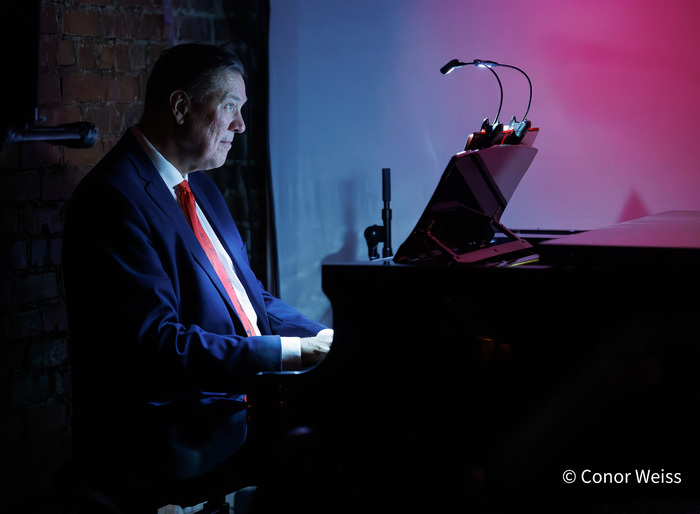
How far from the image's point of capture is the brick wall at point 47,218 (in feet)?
6.10

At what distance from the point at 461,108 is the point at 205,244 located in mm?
1431

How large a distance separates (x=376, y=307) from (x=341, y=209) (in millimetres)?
1568

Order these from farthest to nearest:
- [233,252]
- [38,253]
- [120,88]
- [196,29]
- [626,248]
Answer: [196,29], [120,88], [38,253], [233,252], [626,248]

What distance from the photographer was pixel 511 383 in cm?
121

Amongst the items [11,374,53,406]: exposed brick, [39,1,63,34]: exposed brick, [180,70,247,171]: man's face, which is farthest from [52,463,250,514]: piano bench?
[39,1,63,34]: exposed brick

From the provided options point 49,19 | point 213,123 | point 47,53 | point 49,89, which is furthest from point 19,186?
point 213,123

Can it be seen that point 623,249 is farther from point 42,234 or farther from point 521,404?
point 42,234

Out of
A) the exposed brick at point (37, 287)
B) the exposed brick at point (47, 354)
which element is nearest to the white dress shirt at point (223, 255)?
the exposed brick at point (37, 287)

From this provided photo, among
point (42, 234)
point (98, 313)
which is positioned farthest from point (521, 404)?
point (42, 234)

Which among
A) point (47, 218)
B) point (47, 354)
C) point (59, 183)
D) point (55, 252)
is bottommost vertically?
point (47, 354)

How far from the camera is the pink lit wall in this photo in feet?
8.26

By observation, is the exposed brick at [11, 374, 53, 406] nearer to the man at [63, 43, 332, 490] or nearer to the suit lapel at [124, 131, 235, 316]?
the man at [63, 43, 332, 490]

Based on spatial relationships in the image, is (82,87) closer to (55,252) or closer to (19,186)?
(19,186)

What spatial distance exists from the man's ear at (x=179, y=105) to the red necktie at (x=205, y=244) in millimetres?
163
